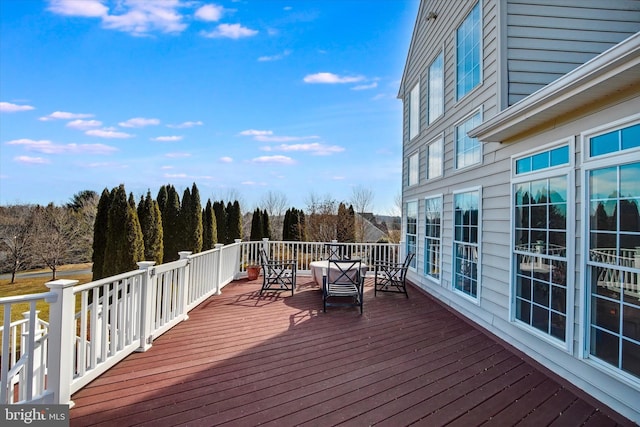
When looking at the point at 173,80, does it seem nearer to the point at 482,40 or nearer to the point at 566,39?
the point at 482,40

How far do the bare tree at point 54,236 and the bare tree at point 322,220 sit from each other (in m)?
12.9

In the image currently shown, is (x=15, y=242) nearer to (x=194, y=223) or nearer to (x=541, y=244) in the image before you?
(x=194, y=223)

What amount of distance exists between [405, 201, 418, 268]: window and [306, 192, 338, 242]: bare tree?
22.7ft

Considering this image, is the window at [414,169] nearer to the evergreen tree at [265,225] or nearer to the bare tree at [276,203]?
the evergreen tree at [265,225]

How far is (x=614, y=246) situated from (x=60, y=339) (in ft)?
14.4

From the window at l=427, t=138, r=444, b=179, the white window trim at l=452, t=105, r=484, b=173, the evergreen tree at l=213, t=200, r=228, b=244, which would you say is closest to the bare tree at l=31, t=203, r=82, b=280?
the evergreen tree at l=213, t=200, r=228, b=244

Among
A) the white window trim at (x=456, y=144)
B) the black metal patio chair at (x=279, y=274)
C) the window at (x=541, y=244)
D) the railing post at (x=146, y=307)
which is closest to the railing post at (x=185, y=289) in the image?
the railing post at (x=146, y=307)

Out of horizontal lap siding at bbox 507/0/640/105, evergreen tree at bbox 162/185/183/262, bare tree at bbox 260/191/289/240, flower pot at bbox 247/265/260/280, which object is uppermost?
horizontal lap siding at bbox 507/0/640/105

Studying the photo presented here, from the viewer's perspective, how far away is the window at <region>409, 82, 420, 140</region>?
Answer: 7.67 metres

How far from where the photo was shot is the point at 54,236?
1590cm

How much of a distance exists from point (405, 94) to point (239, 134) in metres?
11.1

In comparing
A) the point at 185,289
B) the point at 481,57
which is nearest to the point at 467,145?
the point at 481,57

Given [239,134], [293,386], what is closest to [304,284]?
[293,386]

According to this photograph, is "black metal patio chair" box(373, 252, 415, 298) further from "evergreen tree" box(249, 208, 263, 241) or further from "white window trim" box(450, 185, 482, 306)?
"evergreen tree" box(249, 208, 263, 241)
